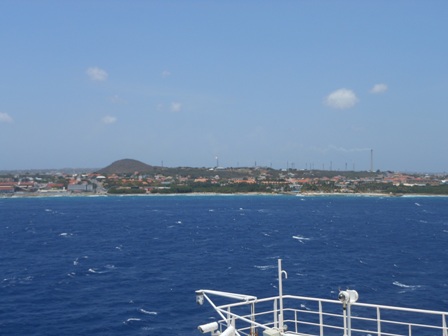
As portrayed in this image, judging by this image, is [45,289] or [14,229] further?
[14,229]

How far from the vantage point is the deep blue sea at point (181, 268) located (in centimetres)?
3170

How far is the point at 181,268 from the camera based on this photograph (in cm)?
4659

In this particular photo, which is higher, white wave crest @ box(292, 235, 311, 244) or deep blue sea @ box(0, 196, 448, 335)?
white wave crest @ box(292, 235, 311, 244)

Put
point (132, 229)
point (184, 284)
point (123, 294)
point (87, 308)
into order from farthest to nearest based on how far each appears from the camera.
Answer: point (132, 229), point (184, 284), point (123, 294), point (87, 308)

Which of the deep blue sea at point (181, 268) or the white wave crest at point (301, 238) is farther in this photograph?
the white wave crest at point (301, 238)

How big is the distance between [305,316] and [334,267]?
16762 millimetres

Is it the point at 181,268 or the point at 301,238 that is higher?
the point at 301,238

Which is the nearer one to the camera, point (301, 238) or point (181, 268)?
point (181, 268)

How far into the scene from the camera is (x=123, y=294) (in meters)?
36.8

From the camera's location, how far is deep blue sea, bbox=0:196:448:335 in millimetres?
31703

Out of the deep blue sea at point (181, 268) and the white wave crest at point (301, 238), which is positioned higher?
the white wave crest at point (301, 238)

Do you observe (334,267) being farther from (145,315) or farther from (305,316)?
(145,315)

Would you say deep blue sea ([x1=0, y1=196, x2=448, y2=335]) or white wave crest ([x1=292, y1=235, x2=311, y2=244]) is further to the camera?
white wave crest ([x1=292, y1=235, x2=311, y2=244])

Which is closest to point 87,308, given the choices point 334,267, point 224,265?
point 224,265
